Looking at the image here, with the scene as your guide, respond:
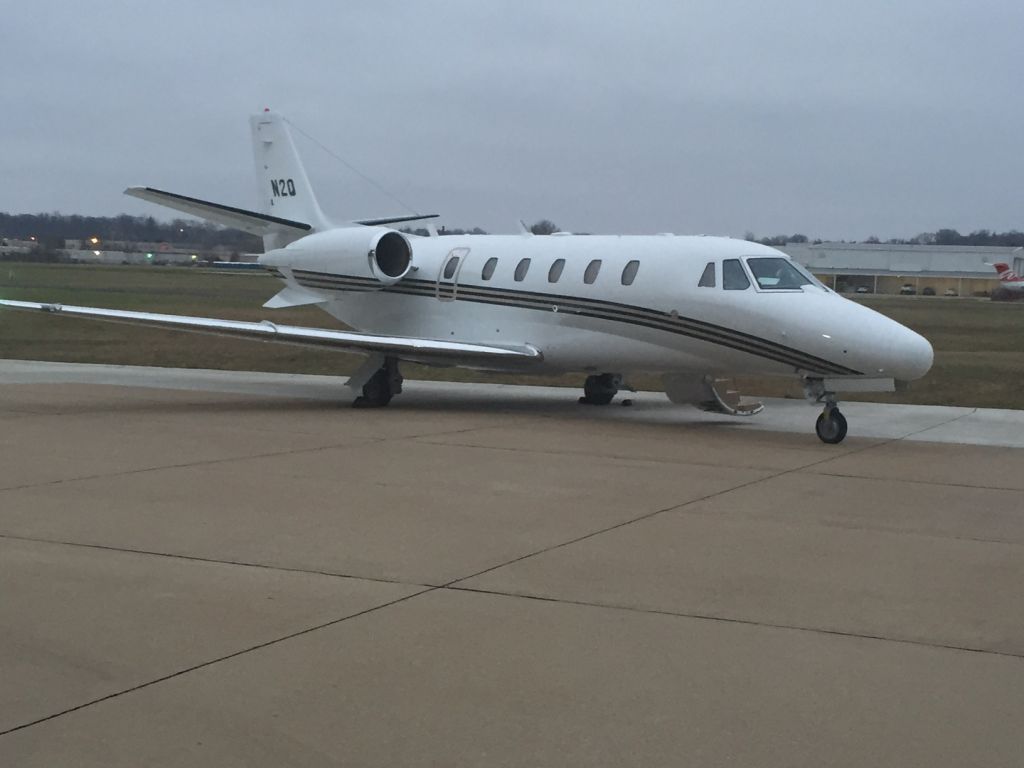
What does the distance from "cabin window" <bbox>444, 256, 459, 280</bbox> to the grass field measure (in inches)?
207

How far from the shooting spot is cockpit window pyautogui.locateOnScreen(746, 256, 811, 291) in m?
15.2

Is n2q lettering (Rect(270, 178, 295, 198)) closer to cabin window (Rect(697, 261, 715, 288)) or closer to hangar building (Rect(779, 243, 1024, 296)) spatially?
→ cabin window (Rect(697, 261, 715, 288))

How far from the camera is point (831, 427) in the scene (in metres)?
14.5

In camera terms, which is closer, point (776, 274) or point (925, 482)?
point (925, 482)

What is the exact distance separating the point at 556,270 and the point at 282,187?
22.3 feet

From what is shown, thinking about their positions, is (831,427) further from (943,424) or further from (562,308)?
(562,308)

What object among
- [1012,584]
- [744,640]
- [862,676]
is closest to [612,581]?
[744,640]

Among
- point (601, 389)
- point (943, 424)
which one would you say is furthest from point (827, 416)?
point (601, 389)

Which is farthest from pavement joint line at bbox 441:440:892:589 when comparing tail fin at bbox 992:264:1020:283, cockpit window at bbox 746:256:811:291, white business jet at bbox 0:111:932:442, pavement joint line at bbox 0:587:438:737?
tail fin at bbox 992:264:1020:283

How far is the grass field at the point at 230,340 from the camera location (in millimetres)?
23766

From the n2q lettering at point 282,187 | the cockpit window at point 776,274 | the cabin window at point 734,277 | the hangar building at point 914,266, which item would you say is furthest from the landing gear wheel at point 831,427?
the hangar building at point 914,266

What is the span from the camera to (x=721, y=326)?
15344mm

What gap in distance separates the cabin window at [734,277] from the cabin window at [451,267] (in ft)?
16.6

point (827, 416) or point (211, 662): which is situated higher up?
point (827, 416)
